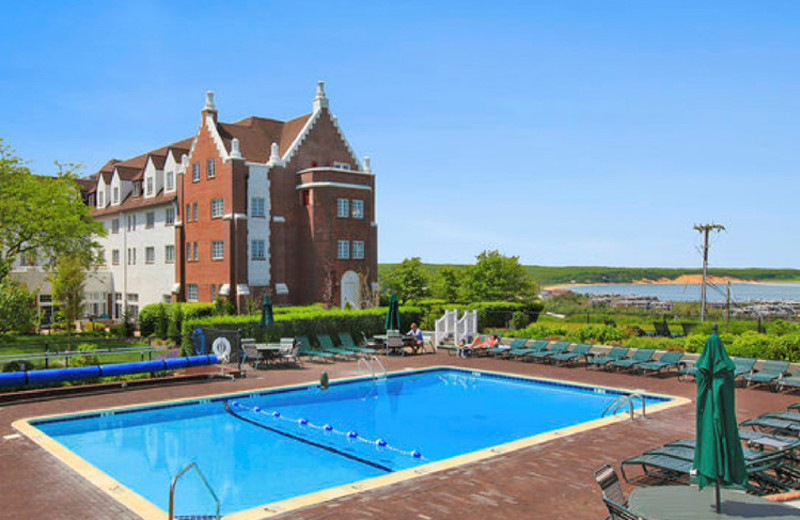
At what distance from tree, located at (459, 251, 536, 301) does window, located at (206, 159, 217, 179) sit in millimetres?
20600

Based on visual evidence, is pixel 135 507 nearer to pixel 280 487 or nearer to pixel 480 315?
pixel 280 487

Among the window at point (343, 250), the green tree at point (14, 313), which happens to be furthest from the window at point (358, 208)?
the green tree at point (14, 313)

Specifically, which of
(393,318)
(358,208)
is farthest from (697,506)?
(358,208)

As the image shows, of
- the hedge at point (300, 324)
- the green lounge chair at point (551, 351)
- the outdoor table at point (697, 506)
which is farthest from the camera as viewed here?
the hedge at point (300, 324)

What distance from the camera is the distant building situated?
1522 inches

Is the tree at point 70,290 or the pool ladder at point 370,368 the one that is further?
the tree at point 70,290

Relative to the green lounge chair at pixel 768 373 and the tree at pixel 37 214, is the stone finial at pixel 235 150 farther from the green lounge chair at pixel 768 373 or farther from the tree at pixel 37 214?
the green lounge chair at pixel 768 373

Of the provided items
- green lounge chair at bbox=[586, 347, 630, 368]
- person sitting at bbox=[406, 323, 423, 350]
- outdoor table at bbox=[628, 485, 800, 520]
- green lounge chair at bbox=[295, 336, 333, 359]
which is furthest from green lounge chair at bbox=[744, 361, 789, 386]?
green lounge chair at bbox=[295, 336, 333, 359]

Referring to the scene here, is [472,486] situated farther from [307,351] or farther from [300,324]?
[300,324]

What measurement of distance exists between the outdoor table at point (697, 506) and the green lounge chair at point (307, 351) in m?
18.9

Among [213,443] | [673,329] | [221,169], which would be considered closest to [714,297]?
[673,329]

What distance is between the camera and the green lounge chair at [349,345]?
26.4m

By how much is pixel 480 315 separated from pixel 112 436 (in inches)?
929

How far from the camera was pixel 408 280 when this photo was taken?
54.2 m
